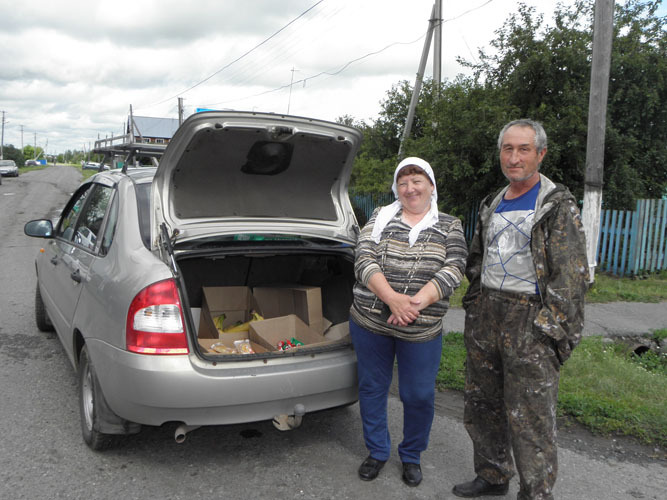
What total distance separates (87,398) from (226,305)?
110 centimetres

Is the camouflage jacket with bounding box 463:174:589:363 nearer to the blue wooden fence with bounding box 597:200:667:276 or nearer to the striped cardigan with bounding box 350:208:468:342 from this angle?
the striped cardigan with bounding box 350:208:468:342

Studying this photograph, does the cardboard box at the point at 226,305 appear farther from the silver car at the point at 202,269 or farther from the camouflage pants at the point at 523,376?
the camouflage pants at the point at 523,376

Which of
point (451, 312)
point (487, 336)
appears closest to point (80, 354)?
point (487, 336)

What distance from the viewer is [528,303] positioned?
256 centimetres

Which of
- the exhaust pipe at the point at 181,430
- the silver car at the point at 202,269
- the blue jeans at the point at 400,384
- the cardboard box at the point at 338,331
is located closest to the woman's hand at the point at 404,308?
the blue jeans at the point at 400,384

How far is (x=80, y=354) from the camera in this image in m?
3.43

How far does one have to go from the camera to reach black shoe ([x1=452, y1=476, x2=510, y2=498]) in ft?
9.45

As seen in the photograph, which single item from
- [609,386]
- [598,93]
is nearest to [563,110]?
[598,93]

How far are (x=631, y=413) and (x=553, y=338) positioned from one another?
184 cm

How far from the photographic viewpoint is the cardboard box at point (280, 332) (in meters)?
3.44

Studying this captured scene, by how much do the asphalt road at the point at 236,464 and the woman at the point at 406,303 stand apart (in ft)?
0.80

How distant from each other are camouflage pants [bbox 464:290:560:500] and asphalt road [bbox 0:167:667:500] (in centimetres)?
49

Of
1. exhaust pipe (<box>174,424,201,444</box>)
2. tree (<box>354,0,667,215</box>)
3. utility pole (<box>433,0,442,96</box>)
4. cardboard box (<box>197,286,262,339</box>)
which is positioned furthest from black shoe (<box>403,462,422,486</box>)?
utility pole (<box>433,0,442,96</box>)

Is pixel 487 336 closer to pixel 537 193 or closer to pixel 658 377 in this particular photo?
pixel 537 193
